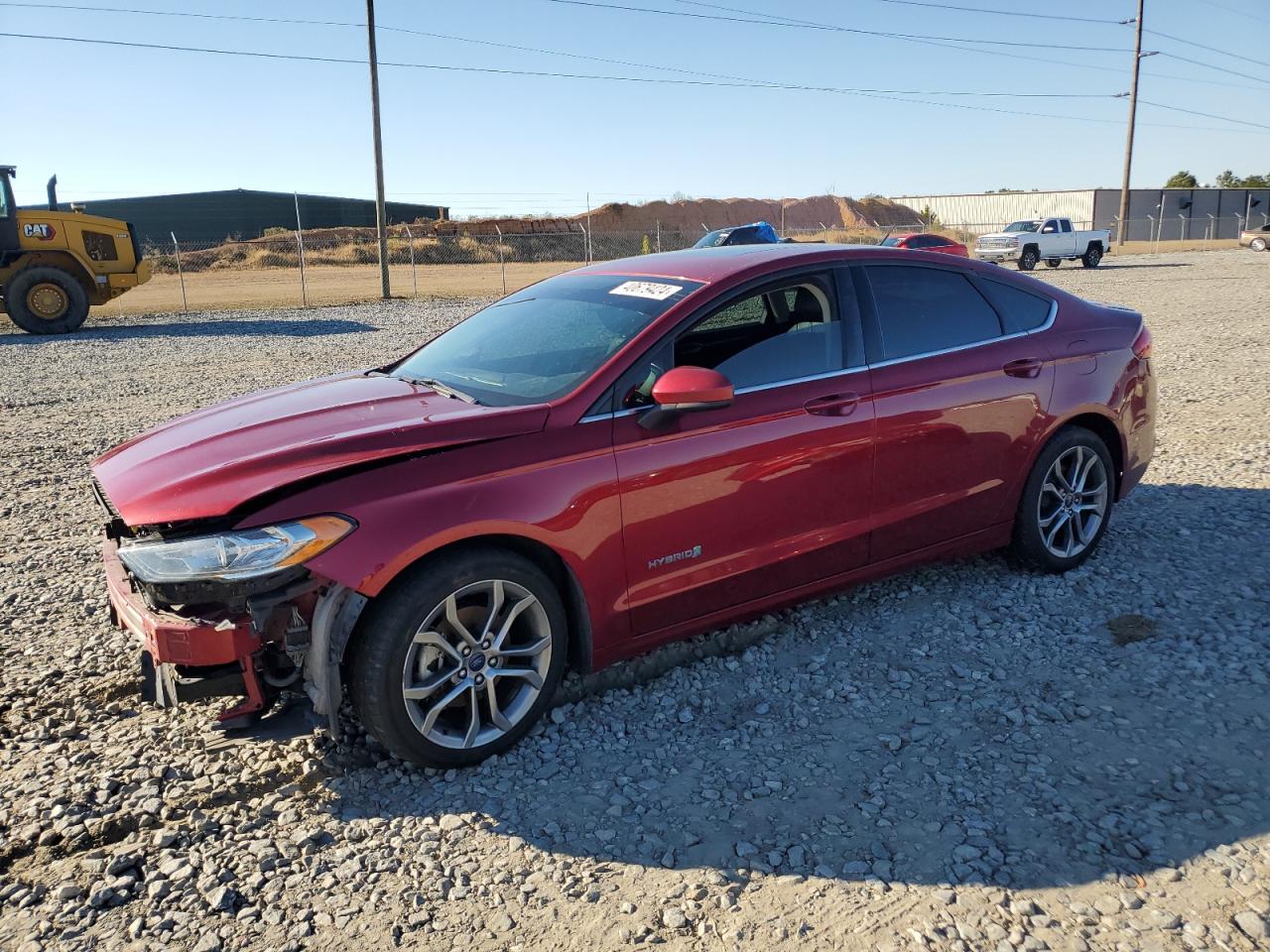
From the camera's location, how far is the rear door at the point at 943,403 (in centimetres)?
411

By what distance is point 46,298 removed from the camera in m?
17.4

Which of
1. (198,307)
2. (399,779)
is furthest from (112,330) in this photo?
(399,779)

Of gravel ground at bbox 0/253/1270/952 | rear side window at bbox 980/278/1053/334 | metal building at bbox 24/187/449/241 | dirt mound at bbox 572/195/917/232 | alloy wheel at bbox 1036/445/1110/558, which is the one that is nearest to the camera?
gravel ground at bbox 0/253/1270/952

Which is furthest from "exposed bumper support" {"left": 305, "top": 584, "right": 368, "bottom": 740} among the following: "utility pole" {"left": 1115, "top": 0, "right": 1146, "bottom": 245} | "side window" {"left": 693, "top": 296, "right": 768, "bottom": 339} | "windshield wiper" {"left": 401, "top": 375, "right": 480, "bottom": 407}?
"utility pole" {"left": 1115, "top": 0, "right": 1146, "bottom": 245}

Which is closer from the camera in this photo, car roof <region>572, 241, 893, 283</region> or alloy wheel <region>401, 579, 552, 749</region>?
alloy wheel <region>401, 579, 552, 749</region>

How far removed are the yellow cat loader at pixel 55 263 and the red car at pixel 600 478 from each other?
16058mm

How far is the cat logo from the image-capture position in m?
3.53

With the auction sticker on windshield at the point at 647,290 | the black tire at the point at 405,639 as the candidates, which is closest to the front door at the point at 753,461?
the auction sticker on windshield at the point at 647,290

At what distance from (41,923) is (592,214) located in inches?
2463

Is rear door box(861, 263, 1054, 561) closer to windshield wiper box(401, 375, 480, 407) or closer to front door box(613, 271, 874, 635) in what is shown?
front door box(613, 271, 874, 635)

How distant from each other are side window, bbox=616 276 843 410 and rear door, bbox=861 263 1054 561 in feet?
0.72

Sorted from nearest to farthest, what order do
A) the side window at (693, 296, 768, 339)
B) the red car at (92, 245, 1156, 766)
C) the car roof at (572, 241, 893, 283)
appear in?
1. the red car at (92, 245, 1156, 766)
2. the side window at (693, 296, 768, 339)
3. the car roof at (572, 241, 893, 283)

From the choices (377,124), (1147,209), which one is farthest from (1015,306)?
(1147,209)

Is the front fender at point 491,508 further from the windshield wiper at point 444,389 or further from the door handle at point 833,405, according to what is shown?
the door handle at point 833,405
